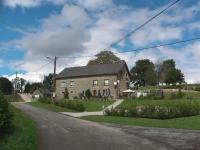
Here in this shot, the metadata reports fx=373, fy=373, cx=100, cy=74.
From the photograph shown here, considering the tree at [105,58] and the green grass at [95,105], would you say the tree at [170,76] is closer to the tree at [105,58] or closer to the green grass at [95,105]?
the tree at [105,58]

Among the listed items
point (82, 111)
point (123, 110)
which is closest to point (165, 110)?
point (123, 110)

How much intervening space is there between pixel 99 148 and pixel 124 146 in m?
1.14

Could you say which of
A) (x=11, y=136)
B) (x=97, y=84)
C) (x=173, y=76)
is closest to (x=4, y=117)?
(x=11, y=136)

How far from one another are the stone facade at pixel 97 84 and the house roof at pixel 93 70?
730 millimetres

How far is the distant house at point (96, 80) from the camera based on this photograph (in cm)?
7794

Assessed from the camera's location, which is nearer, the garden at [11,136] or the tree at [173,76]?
the garden at [11,136]

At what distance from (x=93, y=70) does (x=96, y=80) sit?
3.26 meters

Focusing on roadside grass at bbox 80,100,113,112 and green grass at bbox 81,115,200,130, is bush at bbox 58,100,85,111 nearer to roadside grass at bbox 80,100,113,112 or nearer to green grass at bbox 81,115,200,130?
roadside grass at bbox 80,100,113,112

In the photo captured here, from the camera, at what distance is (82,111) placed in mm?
47750

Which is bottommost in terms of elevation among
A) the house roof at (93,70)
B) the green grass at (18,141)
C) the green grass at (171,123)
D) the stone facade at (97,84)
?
the green grass at (18,141)

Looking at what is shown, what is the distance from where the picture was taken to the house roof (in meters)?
79.2

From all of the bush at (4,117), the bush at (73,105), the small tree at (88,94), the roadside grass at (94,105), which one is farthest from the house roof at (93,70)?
the bush at (4,117)

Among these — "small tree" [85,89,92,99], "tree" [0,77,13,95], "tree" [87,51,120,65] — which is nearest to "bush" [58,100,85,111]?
"small tree" [85,89,92,99]

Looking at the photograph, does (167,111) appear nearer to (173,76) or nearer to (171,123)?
(171,123)
